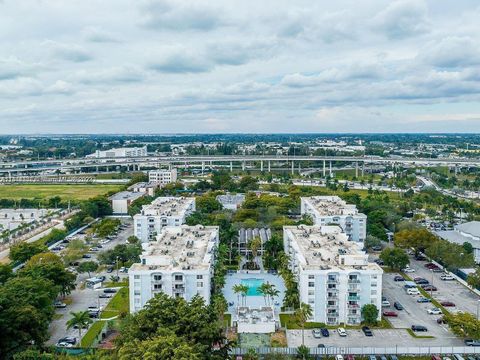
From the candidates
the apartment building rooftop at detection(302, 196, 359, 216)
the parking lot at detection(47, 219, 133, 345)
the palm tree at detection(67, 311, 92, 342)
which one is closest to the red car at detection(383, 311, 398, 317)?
the apartment building rooftop at detection(302, 196, 359, 216)

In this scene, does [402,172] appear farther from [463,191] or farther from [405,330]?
[405,330]

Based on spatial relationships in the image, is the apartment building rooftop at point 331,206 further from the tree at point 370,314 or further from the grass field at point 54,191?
the grass field at point 54,191

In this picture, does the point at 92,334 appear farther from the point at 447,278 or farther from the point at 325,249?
the point at 447,278

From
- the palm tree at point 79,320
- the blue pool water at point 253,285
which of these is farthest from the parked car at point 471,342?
the palm tree at point 79,320

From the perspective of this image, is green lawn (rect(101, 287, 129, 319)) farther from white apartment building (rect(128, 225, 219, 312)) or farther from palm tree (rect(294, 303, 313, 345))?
palm tree (rect(294, 303, 313, 345))

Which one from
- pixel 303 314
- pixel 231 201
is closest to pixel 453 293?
pixel 303 314

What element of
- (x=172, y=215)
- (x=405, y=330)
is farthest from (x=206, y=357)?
(x=172, y=215)
